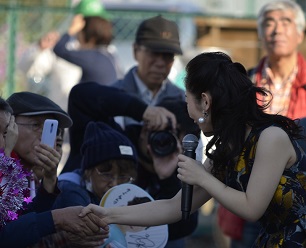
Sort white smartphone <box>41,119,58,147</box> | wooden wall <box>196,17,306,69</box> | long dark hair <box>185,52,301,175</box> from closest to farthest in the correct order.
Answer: long dark hair <box>185,52,301,175</box> < white smartphone <box>41,119,58,147</box> < wooden wall <box>196,17,306,69</box>

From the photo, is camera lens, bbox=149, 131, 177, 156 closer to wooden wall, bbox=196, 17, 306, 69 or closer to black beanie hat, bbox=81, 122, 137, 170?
black beanie hat, bbox=81, 122, 137, 170

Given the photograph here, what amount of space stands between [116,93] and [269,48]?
1674 mm

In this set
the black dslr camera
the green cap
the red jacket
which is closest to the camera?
the black dslr camera

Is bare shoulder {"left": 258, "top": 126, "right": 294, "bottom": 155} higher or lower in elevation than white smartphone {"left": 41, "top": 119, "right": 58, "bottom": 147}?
higher

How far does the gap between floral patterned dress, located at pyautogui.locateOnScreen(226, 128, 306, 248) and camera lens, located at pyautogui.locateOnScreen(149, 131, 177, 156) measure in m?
1.30

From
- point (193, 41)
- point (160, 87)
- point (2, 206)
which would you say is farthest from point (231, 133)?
point (193, 41)

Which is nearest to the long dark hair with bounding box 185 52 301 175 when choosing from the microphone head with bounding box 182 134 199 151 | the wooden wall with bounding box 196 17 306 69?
the microphone head with bounding box 182 134 199 151

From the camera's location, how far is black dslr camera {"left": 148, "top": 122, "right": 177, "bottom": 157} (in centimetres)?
530

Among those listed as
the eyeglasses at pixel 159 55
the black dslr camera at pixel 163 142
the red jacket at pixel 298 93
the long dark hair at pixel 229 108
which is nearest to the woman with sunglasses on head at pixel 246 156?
the long dark hair at pixel 229 108

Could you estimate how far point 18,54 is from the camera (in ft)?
29.9

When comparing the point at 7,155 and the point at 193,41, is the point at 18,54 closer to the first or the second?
the point at 193,41

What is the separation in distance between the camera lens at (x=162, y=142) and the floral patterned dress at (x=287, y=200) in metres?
1.30

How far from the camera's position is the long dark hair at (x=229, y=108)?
13.1ft

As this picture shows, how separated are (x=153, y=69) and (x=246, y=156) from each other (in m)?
2.09
